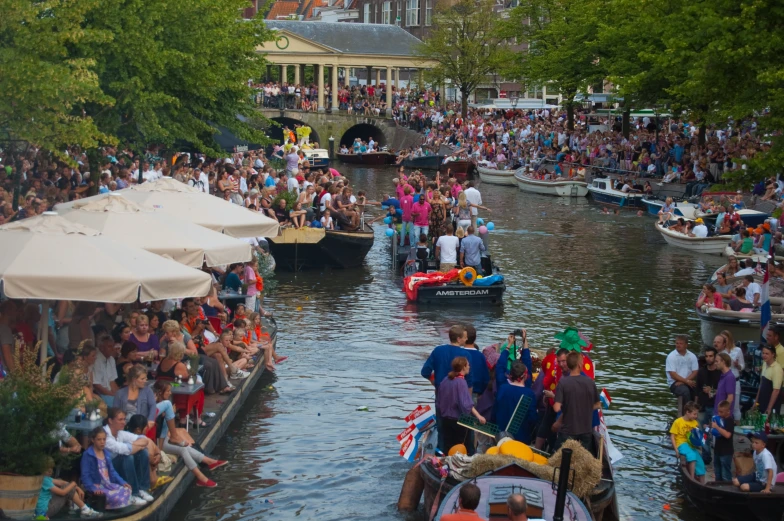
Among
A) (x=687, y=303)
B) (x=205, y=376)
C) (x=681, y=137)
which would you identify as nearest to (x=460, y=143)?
(x=681, y=137)

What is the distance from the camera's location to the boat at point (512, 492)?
9570 millimetres

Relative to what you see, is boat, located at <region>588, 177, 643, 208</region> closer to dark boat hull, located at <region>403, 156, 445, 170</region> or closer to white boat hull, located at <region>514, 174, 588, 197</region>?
white boat hull, located at <region>514, 174, 588, 197</region>

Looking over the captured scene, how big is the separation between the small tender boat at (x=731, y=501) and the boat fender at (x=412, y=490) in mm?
2856

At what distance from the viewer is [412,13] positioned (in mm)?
90438

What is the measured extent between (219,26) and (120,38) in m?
5.27

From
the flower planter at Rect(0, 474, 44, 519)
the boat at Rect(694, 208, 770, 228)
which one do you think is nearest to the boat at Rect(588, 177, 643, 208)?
the boat at Rect(694, 208, 770, 228)

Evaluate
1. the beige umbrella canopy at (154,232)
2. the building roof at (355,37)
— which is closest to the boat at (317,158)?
the building roof at (355,37)

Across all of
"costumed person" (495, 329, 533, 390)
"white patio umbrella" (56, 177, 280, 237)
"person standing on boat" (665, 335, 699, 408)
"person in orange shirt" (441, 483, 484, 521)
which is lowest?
"person standing on boat" (665, 335, 699, 408)

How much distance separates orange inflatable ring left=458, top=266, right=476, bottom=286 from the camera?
74.6 ft

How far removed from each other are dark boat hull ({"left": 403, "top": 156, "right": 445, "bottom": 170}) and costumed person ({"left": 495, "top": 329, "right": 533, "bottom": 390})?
47.1 metres

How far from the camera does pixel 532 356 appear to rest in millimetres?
13477

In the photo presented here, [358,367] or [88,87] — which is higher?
[88,87]

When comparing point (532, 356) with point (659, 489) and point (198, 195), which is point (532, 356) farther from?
point (198, 195)

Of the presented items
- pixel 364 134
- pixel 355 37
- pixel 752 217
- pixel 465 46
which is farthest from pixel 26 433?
pixel 364 134
